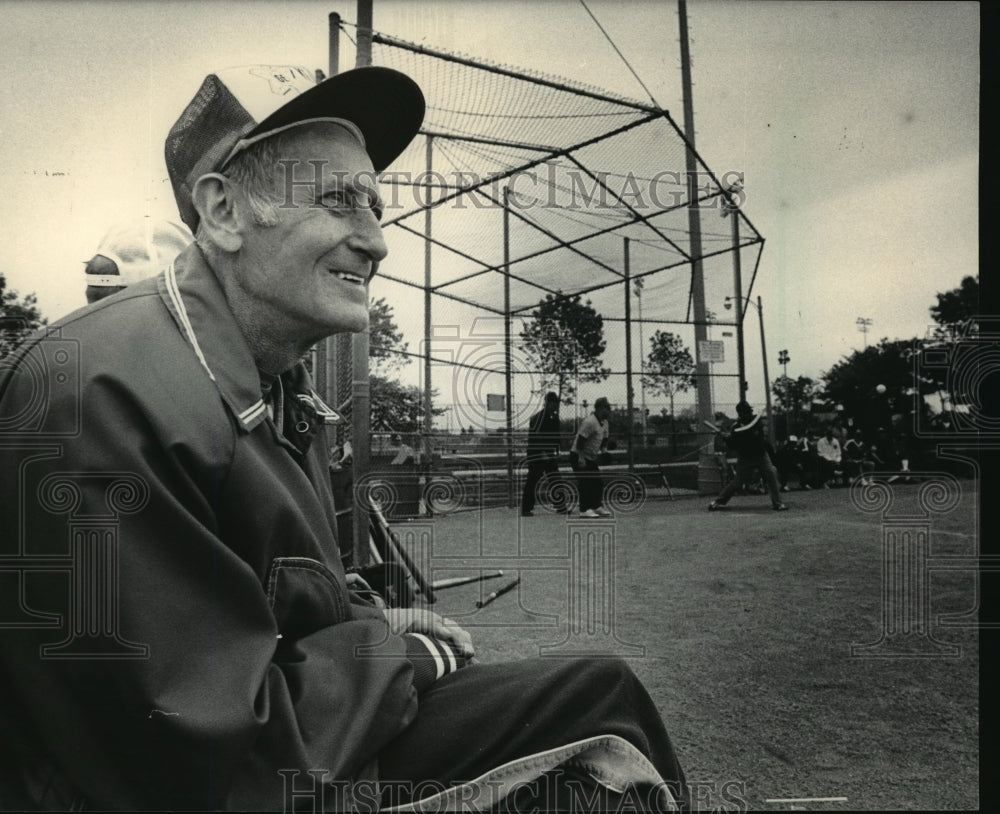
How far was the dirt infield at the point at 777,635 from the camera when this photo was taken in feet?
8.16

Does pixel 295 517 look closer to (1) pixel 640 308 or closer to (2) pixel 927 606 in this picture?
(2) pixel 927 606

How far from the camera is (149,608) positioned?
0.84 meters

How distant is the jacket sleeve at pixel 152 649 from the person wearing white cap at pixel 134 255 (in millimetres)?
1778

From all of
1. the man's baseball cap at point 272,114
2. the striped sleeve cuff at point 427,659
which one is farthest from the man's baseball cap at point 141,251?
the striped sleeve cuff at point 427,659

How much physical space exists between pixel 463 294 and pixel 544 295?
5.85 ft

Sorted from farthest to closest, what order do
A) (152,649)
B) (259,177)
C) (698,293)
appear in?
(698,293)
(259,177)
(152,649)

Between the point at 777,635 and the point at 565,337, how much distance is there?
35.7ft

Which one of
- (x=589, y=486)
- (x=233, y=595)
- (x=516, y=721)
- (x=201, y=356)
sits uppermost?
(x=201, y=356)

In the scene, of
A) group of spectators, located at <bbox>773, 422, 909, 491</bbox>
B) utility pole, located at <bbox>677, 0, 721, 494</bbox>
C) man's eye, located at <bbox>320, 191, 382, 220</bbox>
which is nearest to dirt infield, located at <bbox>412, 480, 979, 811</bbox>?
man's eye, located at <bbox>320, 191, 382, 220</bbox>

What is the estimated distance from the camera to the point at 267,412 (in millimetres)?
1176

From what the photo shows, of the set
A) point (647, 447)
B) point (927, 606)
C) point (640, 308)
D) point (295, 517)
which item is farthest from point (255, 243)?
point (647, 447)

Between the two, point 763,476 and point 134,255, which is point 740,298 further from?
point 134,255

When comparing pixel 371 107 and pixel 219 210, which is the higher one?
pixel 371 107

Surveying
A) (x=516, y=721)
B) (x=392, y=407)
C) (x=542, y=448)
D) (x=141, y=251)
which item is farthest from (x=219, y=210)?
(x=392, y=407)
